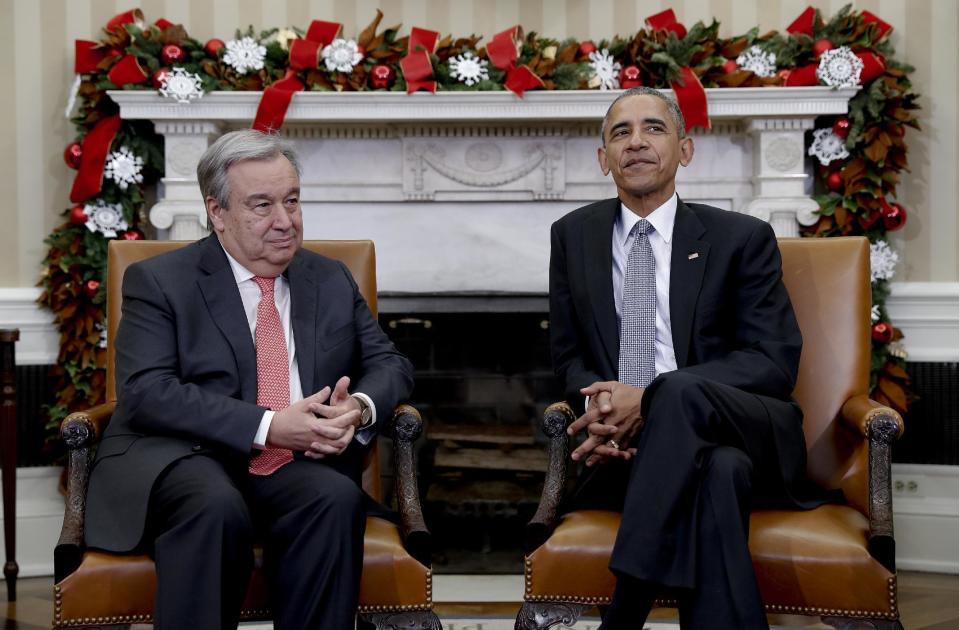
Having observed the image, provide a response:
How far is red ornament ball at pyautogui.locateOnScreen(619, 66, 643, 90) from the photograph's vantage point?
352 centimetres

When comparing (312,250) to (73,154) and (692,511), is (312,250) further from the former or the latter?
(73,154)

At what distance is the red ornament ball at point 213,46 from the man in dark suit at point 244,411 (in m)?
1.56

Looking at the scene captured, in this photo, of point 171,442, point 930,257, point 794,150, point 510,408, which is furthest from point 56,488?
point 930,257

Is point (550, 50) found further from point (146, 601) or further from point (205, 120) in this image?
point (146, 601)

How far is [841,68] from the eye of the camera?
3.47 m

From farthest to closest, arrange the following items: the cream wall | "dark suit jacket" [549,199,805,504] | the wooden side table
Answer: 1. the cream wall
2. the wooden side table
3. "dark suit jacket" [549,199,805,504]

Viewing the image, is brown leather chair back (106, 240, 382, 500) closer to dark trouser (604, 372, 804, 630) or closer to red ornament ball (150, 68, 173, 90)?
dark trouser (604, 372, 804, 630)

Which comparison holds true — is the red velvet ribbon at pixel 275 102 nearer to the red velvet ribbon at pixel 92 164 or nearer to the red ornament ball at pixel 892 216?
the red velvet ribbon at pixel 92 164

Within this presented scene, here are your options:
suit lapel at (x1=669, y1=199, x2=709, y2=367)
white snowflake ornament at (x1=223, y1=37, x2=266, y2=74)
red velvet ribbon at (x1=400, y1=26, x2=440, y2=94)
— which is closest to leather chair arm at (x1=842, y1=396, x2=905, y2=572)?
suit lapel at (x1=669, y1=199, x2=709, y2=367)

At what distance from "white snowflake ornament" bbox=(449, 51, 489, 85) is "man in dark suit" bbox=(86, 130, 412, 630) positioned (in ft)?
4.74

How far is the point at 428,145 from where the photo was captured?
12.3ft

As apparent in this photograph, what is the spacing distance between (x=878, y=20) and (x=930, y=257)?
0.90 meters

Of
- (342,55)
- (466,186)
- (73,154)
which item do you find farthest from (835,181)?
(73,154)

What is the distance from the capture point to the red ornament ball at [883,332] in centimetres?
354
